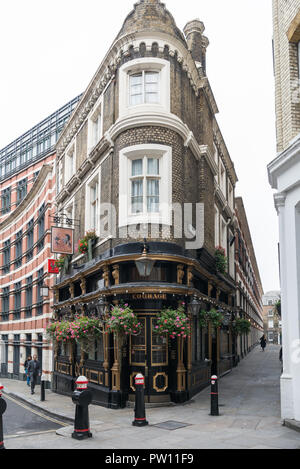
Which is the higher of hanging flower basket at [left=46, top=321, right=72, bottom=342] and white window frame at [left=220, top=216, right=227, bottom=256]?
white window frame at [left=220, top=216, right=227, bottom=256]

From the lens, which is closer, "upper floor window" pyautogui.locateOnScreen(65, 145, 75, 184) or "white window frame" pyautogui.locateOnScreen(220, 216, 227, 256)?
"upper floor window" pyautogui.locateOnScreen(65, 145, 75, 184)

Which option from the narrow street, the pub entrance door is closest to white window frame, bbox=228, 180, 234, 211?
the pub entrance door

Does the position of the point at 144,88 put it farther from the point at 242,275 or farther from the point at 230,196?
the point at 242,275

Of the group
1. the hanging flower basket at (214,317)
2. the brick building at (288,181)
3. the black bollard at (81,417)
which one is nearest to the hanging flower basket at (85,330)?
the hanging flower basket at (214,317)

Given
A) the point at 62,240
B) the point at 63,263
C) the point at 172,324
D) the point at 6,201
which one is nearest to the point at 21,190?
the point at 6,201

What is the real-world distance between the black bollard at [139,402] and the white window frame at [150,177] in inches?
230

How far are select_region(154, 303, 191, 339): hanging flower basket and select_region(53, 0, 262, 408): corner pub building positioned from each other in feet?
1.13

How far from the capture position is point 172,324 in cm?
1390

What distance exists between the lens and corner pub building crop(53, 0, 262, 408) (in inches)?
569

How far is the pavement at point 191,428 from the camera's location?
8.99 m

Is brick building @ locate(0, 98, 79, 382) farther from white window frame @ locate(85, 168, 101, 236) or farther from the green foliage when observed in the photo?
the green foliage

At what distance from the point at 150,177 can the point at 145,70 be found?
3.95 meters

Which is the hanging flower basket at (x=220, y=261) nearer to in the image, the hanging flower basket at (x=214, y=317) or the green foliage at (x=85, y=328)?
the hanging flower basket at (x=214, y=317)

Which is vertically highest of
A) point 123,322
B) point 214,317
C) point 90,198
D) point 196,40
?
point 196,40
